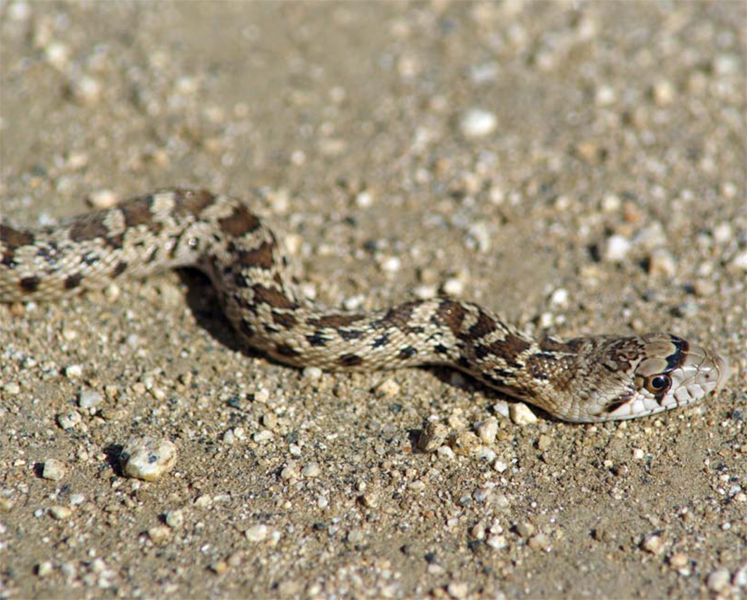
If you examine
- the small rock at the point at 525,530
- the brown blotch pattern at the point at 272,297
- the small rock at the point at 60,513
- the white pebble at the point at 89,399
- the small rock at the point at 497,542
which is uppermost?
the brown blotch pattern at the point at 272,297

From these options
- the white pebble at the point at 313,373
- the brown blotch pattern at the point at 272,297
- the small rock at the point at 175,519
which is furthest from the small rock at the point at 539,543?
the brown blotch pattern at the point at 272,297

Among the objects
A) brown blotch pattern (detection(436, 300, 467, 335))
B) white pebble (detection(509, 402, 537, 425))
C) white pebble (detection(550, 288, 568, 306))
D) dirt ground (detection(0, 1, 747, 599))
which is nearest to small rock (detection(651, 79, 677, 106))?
dirt ground (detection(0, 1, 747, 599))

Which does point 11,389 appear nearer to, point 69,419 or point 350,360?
point 69,419

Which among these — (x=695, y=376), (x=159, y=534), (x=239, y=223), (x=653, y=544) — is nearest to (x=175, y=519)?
(x=159, y=534)

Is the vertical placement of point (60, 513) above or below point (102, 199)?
below

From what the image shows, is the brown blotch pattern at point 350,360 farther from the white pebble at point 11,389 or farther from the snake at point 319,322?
the white pebble at point 11,389

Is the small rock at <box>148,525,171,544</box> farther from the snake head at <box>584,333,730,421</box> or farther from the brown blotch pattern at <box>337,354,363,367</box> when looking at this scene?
the snake head at <box>584,333,730,421</box>
